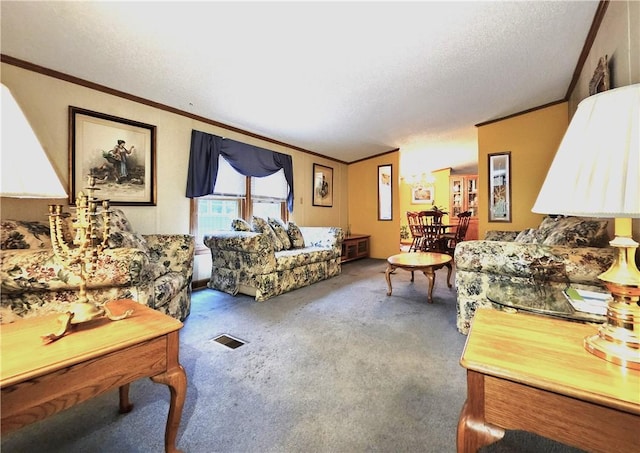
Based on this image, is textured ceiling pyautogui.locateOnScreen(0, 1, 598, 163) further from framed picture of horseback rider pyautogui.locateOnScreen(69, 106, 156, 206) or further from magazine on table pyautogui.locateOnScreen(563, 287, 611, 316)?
magazine on table pyautogui.locateOnScreen(563, 287, 611, 316)

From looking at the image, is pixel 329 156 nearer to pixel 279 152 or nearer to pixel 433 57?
pixel 279 152

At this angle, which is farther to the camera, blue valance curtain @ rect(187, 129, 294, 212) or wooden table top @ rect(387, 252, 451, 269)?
blue valance curtain @ rect(187, 129, 294, 212)

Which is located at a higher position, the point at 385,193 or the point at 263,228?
the point at 385,193

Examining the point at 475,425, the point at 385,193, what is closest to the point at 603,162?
the point at 475,425

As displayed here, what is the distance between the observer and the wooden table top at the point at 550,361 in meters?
0.57

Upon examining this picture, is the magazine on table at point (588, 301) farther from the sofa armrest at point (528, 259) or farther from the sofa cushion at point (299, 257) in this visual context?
the sofa cushion at point (299, 257)

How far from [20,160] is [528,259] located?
8.09 ft

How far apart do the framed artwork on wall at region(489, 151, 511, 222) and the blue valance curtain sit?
3.55m

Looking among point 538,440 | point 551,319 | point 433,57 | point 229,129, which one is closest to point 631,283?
point 551,319

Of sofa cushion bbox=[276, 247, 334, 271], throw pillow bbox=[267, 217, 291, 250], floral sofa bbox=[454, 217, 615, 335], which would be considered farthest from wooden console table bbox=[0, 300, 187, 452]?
throw pillow bbox=[267, 217, 291, 250]

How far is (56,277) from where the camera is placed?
1.55 m

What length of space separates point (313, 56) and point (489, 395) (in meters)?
2.66

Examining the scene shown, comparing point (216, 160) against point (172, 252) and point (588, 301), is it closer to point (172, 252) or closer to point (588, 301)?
point (172, 252)

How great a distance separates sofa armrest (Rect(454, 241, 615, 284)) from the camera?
1635 mm
